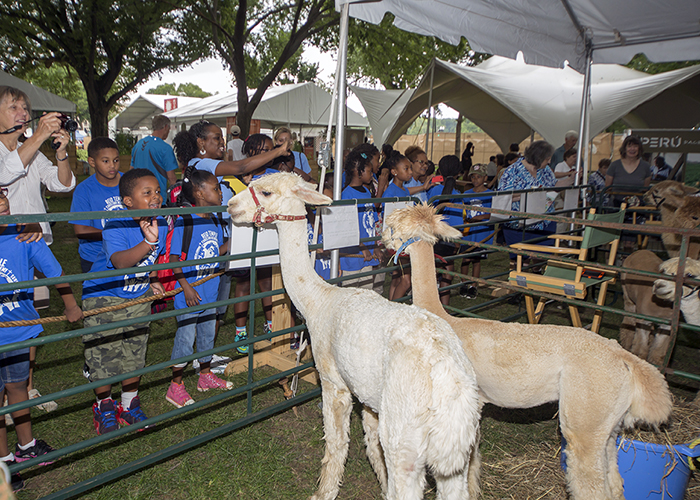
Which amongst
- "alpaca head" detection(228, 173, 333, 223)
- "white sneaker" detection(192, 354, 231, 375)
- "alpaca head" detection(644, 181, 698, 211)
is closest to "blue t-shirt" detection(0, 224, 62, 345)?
"alpaca head" detection(228, 173, 333, 223)

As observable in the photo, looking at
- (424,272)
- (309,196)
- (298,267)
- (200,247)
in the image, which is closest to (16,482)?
(200,247)

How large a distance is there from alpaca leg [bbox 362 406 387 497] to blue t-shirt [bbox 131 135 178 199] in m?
4.47

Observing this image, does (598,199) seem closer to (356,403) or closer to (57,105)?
(356,403)

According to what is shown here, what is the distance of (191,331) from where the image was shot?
352 cm

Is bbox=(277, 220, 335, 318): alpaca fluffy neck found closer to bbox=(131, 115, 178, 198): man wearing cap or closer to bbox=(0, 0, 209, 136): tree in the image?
bbox=(131, 115, 178, 198): man wearing cap

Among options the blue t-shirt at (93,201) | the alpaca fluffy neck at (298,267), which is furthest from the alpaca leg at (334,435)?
the blue t-shirt at (93,201)

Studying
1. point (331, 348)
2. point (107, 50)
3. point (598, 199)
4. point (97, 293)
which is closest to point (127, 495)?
point (97, 293)

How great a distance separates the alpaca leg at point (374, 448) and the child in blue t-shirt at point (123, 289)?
1606 millimetres

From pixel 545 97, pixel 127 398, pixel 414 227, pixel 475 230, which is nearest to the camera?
pixel 414 227

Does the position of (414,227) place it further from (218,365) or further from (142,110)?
(142,110)

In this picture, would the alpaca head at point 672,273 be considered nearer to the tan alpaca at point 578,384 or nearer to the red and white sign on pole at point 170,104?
the tan alpaca at point 578,384

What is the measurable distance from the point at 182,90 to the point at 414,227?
10155 cm

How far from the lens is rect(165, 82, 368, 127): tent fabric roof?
2239 cm

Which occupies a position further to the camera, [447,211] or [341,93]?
[447,211]
